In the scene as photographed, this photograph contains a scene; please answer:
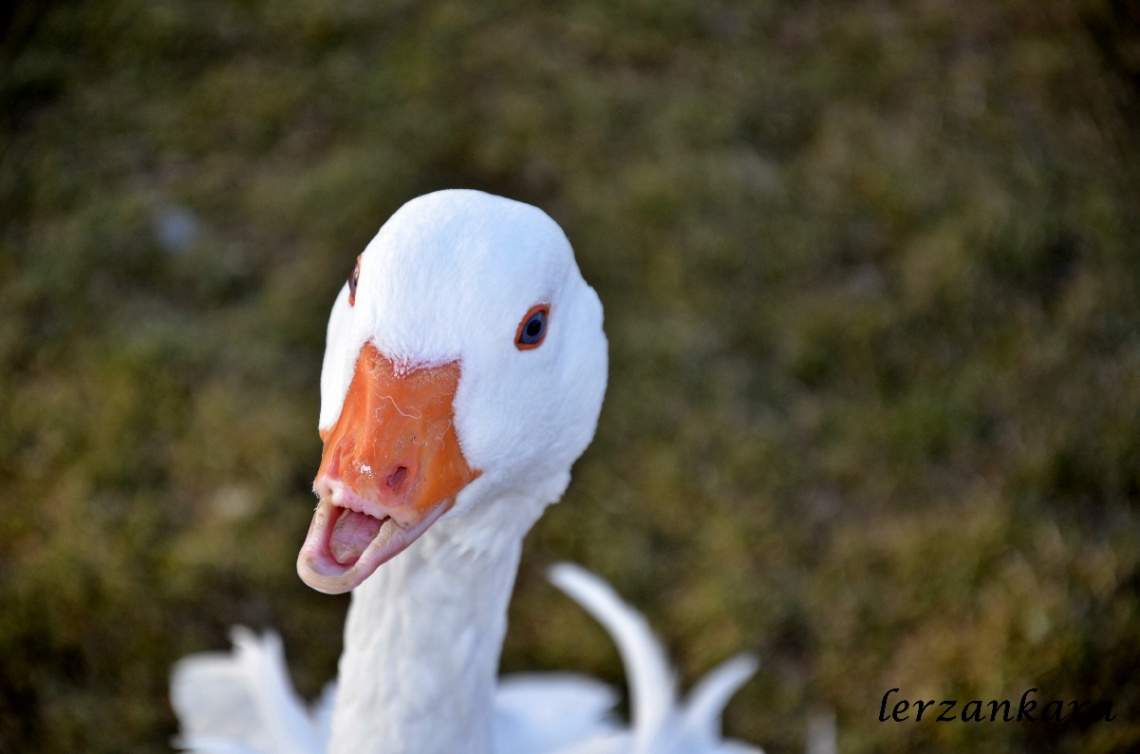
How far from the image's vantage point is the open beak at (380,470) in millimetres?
976

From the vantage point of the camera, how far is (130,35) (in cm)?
368

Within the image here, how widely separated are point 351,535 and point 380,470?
0.08 m

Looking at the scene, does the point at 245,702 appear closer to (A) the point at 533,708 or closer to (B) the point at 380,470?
(A) the point at 533,708

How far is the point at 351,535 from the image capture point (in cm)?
100

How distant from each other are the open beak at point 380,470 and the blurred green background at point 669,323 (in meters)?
1.59

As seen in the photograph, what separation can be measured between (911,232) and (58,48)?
3.39m

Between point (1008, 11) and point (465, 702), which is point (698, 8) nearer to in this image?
point (1008, 11)

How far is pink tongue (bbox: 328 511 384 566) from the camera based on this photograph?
3.21ft

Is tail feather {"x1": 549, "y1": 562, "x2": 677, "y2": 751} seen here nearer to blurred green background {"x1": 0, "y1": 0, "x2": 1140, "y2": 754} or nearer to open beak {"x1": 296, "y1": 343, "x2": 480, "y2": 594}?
blurred green background {"x1": 0, "y1": 0, "x2": 1140, "y2": 754}

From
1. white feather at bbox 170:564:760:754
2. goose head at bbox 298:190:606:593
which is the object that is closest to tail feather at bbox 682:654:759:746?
white feather at bbox 170:564:760:754

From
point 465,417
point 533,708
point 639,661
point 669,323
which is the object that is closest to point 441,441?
point 465,417

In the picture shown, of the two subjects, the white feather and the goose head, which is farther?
the white feather

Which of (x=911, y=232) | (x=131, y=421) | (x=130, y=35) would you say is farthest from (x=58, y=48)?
(x=911, y=232)

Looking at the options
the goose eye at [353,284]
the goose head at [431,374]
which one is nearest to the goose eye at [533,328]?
the goose head at [431,374]
